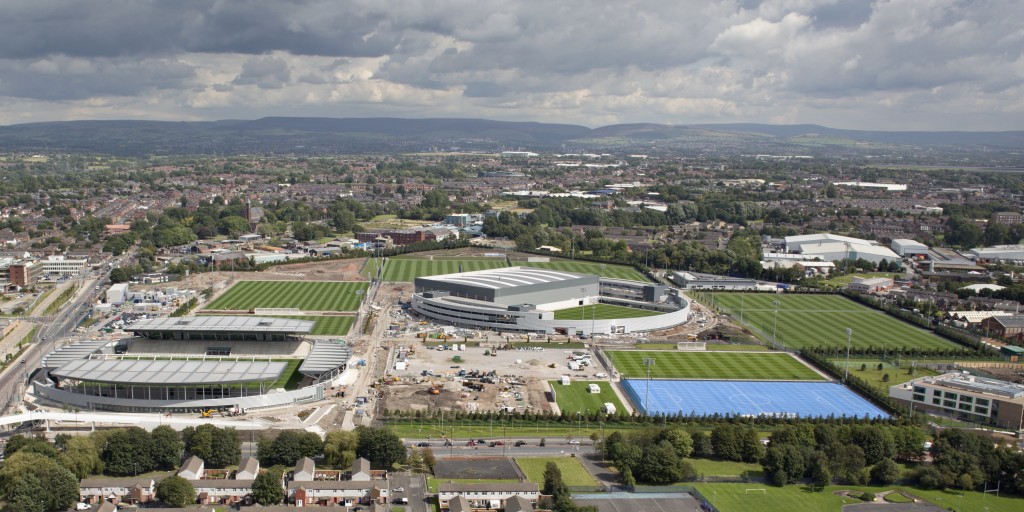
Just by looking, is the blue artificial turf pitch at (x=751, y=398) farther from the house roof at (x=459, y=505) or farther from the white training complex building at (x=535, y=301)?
the house roof at (x=459, y=505)

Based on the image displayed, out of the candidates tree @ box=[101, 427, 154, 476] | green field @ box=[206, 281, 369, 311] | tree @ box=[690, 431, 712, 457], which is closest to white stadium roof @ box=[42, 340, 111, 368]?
tree @ box=[101, 427, 154, 476]

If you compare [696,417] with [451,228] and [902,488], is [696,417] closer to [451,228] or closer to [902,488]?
[902,488]

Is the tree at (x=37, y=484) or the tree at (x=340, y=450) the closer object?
the tree at (x=37, y=484)

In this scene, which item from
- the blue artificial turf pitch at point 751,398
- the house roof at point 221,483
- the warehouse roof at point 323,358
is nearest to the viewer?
the house roof at point 221,483

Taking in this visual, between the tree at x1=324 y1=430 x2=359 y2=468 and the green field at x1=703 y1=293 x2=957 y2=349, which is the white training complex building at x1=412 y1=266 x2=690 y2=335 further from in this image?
the tree at x1=324 y1=430 x2=359 y2=468

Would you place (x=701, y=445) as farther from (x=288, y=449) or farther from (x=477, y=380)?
(x=288, y=449)

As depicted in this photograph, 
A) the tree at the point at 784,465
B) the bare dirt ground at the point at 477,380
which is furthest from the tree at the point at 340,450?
the tree at the point at 784,465
